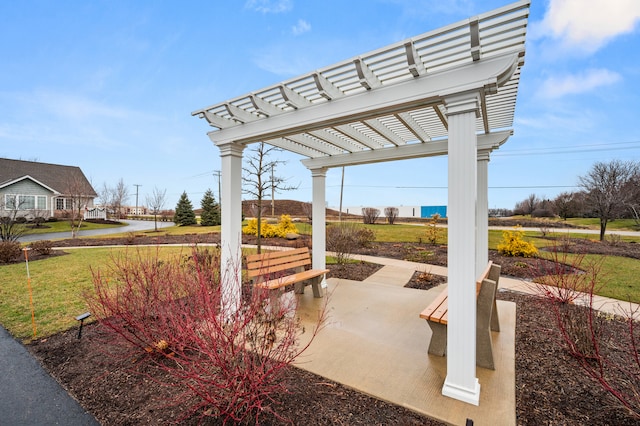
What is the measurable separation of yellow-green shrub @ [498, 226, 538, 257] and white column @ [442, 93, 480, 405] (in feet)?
30.9

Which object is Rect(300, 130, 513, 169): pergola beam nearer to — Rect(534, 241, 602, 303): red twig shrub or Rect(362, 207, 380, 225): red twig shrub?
Rect(534, 241, 602, 303): red twig shrub

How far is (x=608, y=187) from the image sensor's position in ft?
51.2

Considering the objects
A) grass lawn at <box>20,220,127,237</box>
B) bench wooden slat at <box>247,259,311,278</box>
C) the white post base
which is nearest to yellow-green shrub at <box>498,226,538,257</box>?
bench wooden slat at <box>247,259,311,278</box>

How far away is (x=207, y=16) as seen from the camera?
771 centimetres

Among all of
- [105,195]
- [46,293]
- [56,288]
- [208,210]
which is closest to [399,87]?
[46,293]

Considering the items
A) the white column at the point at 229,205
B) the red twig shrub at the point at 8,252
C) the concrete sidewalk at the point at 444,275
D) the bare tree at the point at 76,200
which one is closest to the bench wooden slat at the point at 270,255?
the white column at the point at 229,205

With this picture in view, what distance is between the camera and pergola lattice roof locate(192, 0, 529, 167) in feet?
7.70

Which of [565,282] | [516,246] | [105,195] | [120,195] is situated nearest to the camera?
[565,282]

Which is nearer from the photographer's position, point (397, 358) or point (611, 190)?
→ point (397, 358)

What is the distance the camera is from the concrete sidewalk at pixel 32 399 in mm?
2375

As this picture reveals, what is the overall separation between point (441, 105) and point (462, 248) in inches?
74.8

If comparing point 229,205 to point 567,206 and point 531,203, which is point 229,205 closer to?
point 567,206

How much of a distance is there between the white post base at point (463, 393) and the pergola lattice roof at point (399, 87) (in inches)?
107

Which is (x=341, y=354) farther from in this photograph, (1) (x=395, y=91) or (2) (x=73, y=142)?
(2) (x=73, y=142)
